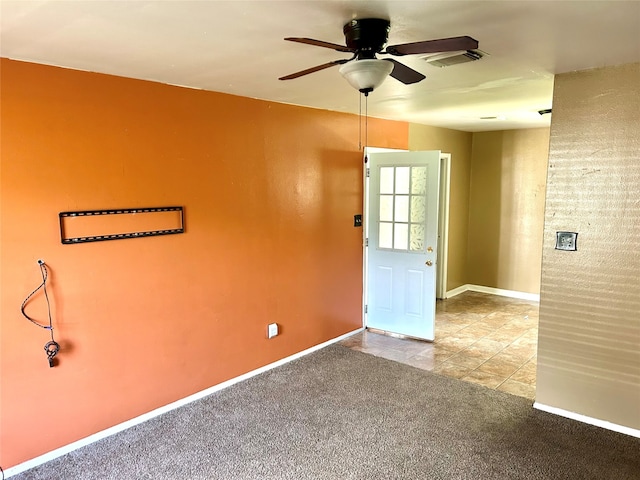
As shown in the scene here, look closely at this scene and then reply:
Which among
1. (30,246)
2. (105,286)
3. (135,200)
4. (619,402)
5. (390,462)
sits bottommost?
(390,462)

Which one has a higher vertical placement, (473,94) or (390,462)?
(473,94)

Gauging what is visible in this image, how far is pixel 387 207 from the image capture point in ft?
15.0

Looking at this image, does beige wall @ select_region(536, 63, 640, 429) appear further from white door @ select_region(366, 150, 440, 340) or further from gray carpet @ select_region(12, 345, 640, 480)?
white door @ select_region(366, 150, 440, 340)

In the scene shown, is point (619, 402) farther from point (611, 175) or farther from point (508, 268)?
point (508, 268)

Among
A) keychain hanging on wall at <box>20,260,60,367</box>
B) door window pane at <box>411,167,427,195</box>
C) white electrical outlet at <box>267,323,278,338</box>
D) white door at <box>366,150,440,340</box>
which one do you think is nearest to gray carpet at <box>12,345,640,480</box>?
white electrical outlet at <box>267,323,278,338</box>

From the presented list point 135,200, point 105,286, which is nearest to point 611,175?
point 135,200

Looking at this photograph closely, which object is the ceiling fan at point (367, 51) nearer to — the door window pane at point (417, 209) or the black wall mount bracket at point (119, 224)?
the black wall mount bracket at point (119, 224)

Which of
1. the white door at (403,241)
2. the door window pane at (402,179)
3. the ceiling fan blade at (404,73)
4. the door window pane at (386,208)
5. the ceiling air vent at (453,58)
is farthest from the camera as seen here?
the door window pane at (386,208)

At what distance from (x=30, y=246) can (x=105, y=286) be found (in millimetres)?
475

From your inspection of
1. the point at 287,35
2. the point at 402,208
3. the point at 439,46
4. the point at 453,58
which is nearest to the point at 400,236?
the point at 402,208

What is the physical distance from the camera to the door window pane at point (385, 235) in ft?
15.0

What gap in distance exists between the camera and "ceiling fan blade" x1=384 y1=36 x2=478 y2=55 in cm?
144

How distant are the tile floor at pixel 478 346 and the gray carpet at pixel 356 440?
317mm

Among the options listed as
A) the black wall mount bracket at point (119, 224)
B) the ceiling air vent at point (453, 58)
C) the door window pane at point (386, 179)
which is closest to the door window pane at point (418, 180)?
the door window pane at point (386, 179)
